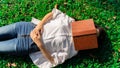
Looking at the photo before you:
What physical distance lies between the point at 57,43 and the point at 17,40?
0.80m

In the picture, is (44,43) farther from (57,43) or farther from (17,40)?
(17,40)

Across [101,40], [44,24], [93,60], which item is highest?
[44,24]

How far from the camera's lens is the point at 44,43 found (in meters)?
5.82

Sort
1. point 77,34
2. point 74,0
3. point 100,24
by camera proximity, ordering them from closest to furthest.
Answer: point 77,34 → point 100,24 → point 74,0

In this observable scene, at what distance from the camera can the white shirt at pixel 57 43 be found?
5.82 m

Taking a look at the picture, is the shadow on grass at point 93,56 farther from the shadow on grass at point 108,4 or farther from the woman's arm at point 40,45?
the shadow on grass at point 108,4

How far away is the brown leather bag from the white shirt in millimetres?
134

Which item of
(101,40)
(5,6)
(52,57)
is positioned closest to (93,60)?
(101,40)

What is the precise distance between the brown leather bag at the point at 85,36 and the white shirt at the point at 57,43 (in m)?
0.13

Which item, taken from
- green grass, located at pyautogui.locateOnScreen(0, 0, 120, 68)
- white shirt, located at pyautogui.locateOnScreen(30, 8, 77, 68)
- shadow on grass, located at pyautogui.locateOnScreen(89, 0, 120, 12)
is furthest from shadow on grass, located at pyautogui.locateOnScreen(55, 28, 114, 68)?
shadow on grass, located at pyautogui.locateOnScreen(89, 0, 120, 12)

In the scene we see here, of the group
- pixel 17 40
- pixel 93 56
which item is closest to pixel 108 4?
pixel 93 56

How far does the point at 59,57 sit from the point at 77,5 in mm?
1643

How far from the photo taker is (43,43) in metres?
5.82

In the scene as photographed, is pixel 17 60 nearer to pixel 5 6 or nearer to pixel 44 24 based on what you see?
pixel 44 24
